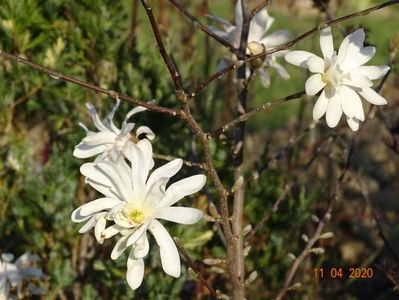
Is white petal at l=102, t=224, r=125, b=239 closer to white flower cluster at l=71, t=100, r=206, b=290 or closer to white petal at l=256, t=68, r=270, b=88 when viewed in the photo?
white flower cluster at l=71, t=100, r=206, b=290

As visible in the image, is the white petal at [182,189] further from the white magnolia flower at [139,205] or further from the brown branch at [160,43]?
the brown branch at [160,43]

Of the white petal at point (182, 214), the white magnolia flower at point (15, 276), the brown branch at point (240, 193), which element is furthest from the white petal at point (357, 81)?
the white magnolia flower at point (15, 276)

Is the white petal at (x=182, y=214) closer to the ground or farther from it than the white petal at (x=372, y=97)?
closer to the ground

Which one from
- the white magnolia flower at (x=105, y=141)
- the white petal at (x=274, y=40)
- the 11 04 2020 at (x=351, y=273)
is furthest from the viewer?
the 11 04 2020 at (x=351, y=273)

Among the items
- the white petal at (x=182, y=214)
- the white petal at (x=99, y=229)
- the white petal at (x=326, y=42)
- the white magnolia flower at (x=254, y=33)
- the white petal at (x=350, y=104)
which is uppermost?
the white magnolia flower at (x=254, y=33)

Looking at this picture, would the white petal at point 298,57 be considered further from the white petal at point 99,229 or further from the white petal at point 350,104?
the white petal at point 99,229

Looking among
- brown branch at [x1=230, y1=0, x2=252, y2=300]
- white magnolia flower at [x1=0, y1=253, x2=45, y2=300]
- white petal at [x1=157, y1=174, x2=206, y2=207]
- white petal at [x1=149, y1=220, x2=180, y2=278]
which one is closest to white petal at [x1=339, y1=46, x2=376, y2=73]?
brown branch at [x1=230, y1=0, x2=252, y2=300]

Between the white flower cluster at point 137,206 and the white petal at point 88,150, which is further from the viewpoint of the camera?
the white petal at point 88,150

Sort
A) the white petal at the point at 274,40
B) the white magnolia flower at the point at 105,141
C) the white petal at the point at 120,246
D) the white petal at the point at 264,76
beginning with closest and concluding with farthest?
the white petal at the point at 120,246, the white magnolia flower at the point at 105,141, the white petal at the point at 264,76, the white petal at the point at 274,40

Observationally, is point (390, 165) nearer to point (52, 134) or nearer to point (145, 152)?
point (52, 134)
